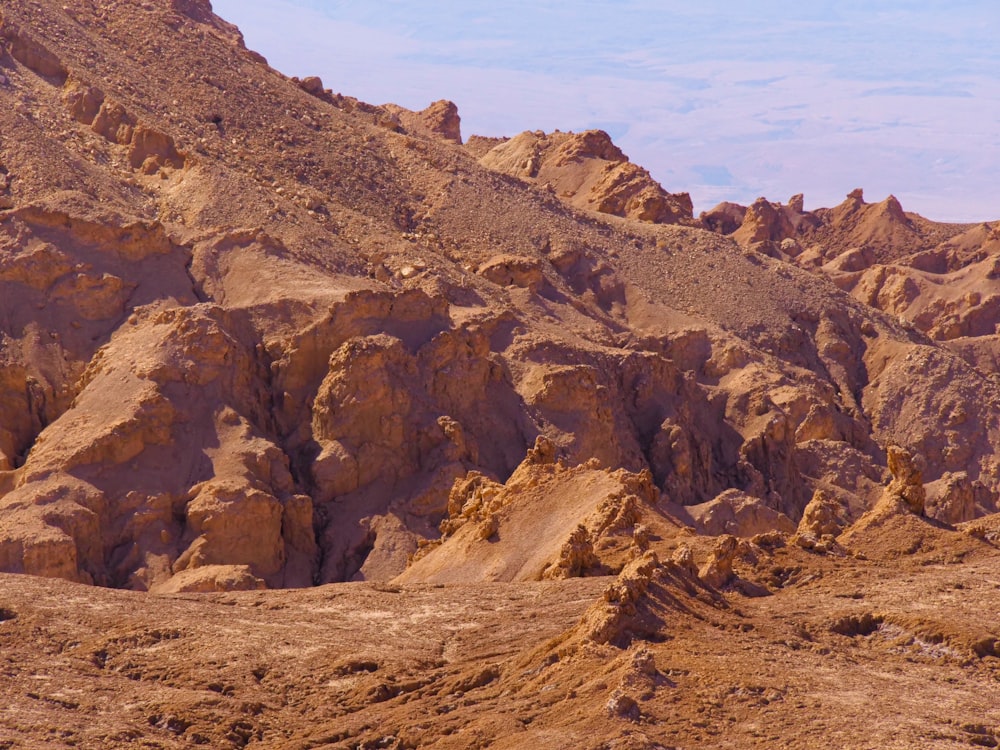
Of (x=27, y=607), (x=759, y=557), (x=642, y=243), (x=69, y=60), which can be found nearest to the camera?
(x=27, y=607)

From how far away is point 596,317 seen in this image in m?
61.4

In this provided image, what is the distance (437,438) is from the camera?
45688 millimetres

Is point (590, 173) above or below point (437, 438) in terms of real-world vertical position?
above

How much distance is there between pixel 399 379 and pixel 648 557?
20.8 metres

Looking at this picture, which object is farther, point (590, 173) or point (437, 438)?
point (590, 173)

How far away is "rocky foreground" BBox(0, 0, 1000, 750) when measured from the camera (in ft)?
76.1

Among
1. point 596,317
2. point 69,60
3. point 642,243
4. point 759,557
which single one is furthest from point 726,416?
point 759,557

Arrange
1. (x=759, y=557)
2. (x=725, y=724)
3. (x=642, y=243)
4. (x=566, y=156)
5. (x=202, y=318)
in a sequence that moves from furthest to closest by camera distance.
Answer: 1. (x=566, y=156)
2. (x=642, y=243)
3. (x=202, y=318)
4. (x=759, y=557)
5. (x=725, y=724)

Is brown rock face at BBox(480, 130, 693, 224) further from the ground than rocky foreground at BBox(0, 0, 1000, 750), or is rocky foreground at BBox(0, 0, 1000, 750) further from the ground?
brown rock face at BBox(480, 130, 693, 224)

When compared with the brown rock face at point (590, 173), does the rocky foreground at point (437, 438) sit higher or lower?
lower

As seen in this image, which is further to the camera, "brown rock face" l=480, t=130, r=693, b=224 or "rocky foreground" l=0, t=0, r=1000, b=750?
"brown rock face" l=480, t=130, r=693, b=224

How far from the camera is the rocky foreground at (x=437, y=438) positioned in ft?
76.1

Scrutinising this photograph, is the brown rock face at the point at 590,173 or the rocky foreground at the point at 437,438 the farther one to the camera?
the brown rock face at the point at 590,173

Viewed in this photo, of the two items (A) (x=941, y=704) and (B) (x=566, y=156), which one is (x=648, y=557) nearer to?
(A) (x=941, y=704)
